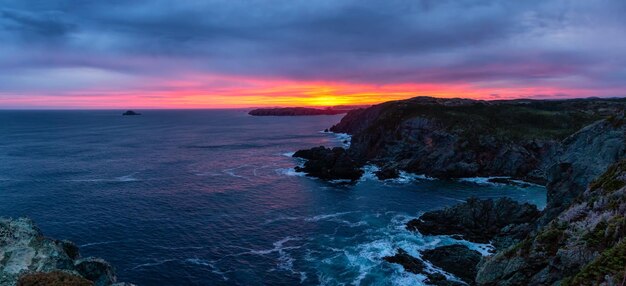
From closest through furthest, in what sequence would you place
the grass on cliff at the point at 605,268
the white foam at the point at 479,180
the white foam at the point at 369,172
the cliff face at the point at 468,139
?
the grass on cliff at the point at 605,268 → the white foam at the point at 479,180 → the white foam at the point at 369,172 → the cliff face at the point at 468,139

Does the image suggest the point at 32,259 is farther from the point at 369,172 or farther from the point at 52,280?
the point at 369,172

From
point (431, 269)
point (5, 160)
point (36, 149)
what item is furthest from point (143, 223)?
point (36, 149)

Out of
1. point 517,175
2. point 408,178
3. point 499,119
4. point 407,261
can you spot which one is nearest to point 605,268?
point 407,261

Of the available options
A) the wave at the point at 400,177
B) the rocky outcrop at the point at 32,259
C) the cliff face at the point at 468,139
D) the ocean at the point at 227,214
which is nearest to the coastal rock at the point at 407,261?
the ocean at the point at 227,214

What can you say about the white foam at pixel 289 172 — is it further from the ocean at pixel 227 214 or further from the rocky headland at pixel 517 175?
the rocky headland at pixel 517 175

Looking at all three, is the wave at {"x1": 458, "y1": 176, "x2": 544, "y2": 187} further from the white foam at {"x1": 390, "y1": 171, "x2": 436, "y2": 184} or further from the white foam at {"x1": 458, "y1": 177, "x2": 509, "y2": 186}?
the white foam at {"x1": 390, "y1": 171, "x2": 436, "y2": 184}

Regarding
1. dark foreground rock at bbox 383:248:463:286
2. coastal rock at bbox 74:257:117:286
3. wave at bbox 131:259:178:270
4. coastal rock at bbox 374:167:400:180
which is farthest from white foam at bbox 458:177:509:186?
coastal rock at bbox 74:257:117:286

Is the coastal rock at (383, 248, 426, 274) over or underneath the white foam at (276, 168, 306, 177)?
underneath

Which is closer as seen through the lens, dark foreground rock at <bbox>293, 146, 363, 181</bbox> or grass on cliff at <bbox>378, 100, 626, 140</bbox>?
dark foreground rock at <bbox>293, 146, 363, 181</bbox>
